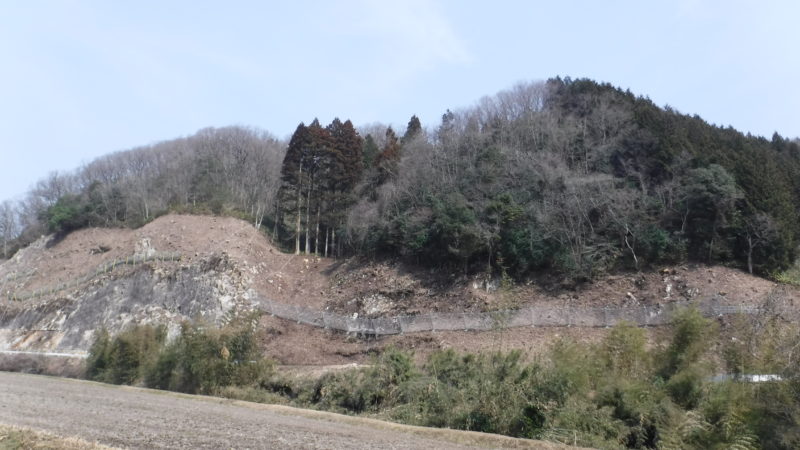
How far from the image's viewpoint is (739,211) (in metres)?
34.3

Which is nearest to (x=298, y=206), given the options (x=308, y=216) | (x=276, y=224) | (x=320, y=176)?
(x=308, y=216)

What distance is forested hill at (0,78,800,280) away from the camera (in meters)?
35.0

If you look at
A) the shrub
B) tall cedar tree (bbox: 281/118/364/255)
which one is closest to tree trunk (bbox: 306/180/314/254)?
tall cedar tree (bbox: 281/118/364/255)

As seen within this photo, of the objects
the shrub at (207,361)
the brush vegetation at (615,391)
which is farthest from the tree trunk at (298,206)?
the brush vegetation at (615,391)

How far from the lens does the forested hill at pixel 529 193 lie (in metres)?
35.0

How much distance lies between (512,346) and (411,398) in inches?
384

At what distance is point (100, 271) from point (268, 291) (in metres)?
16.1

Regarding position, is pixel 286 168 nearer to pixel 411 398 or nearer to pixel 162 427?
pixel 411 398

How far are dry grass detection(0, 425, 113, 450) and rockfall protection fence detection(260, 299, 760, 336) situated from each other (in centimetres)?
1787

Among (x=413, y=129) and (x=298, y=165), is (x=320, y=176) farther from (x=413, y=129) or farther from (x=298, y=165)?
(x=413, y=129)

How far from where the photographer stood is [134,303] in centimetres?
4578

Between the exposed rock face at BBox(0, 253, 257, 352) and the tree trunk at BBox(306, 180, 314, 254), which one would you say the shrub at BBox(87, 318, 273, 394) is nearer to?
the exposed rock face at BBox(0, 253, 257, 352)

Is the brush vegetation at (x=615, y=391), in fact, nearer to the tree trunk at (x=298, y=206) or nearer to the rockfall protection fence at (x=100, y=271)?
the tree trunk at (x=298, y=206)

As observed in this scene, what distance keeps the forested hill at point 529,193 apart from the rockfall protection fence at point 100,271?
25.5 feet
